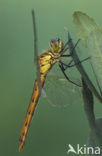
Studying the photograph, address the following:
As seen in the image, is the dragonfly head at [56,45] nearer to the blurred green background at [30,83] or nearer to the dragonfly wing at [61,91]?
the dragonfly wing at [61,91]

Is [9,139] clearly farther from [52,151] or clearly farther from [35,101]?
[35,101]

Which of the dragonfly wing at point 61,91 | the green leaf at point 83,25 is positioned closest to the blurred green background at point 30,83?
the dragonfly wing at point 61,91

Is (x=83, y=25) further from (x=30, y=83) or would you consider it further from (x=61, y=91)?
(x=30, y=83)

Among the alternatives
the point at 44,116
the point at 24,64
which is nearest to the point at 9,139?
the point at 44,116

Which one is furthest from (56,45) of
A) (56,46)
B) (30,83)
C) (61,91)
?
(30,83)

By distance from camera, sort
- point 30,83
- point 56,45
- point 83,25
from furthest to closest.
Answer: point 30,83 → point 56,45 → point 83,25

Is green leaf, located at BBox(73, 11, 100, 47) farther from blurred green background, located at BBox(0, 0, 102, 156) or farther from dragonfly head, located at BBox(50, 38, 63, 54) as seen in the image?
blurred green background, located at BBox(0, 0, 102, 156)

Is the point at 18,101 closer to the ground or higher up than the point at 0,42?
closer to the ground
